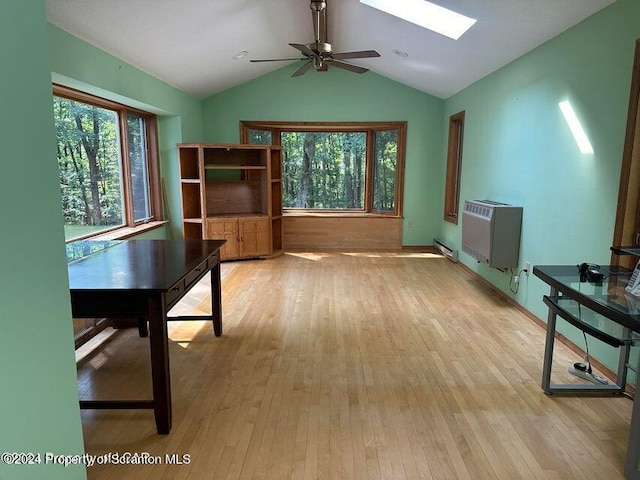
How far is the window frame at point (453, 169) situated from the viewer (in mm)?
6148

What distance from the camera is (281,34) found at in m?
5.00

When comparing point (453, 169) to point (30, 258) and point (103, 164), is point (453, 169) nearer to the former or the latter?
point (103, 164)

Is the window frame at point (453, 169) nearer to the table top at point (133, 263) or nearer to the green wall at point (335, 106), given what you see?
the green wall at point (335, 106)

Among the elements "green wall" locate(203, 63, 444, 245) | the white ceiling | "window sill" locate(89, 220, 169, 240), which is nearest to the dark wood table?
"window sill" locate(89, 220, 169, 240)

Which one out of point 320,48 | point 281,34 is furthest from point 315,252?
point 320,48

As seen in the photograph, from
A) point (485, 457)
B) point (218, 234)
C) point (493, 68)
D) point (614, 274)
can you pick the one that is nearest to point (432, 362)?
point (485, 457)

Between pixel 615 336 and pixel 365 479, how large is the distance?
1423 millimetres

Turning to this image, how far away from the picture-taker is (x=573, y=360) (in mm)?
2939

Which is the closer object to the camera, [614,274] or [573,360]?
[614,274]

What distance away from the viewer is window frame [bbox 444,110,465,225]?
20.2ft

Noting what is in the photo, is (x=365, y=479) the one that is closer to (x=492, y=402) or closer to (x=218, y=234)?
(x=492, y=402)

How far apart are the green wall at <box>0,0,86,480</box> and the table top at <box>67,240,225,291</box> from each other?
698 mm

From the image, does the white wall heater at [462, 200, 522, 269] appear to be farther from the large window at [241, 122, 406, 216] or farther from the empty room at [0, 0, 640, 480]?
the large window at [241, 122, 406, 216]

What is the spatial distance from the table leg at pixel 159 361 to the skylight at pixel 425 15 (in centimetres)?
352
